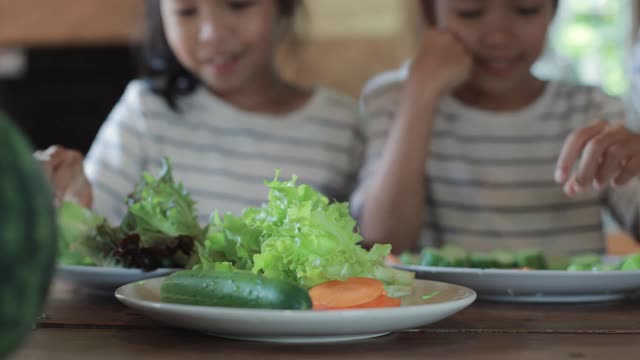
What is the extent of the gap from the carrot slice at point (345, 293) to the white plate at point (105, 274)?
0.93 feet

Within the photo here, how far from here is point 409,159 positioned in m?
1.71

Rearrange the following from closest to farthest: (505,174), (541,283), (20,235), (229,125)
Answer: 1. (20,235)
2. (541,283)
3. (505,174)
4. (229,125)

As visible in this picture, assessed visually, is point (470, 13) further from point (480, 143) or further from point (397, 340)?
point (397, 340)

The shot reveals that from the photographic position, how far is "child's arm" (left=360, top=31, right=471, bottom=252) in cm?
170

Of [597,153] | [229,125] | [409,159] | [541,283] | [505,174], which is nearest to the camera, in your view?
[541,283]

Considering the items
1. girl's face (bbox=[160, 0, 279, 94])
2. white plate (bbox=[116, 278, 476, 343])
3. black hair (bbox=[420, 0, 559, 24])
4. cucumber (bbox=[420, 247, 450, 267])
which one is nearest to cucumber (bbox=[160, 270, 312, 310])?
white plate (bbox=[116, 278, 476, 343])

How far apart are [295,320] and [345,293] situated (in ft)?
0.32

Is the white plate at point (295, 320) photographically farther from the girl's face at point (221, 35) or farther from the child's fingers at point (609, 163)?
the girl's face at point (221, 35)

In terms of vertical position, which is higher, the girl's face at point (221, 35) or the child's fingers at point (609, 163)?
the girl's face at point (221, 35)

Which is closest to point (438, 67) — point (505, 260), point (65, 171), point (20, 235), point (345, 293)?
point (505, 260)

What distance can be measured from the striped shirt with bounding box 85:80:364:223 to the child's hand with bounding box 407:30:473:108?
0.88 ft

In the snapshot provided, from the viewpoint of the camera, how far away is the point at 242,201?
1.91 metres

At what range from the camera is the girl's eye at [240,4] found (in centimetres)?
177

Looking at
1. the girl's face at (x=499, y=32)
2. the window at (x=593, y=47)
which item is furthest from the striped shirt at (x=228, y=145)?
the window at (x=593, y=47)
